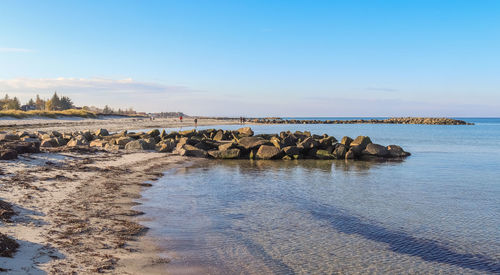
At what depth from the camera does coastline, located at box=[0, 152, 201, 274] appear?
559 cm

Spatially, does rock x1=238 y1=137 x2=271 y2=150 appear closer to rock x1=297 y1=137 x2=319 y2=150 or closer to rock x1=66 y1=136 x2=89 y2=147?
rock x1=297 y1=137 x2=319 y2=150

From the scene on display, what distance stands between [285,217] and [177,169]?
A: 9768mm

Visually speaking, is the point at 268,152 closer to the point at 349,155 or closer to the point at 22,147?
the point at 349,155

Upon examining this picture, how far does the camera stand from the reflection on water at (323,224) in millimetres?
6502

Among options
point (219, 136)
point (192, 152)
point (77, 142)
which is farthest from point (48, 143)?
point (219, 136)

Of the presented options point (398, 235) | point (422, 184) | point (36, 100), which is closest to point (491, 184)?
point (422, 184)

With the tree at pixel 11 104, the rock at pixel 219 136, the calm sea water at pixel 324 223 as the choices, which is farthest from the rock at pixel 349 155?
the tree at pixel 11 104

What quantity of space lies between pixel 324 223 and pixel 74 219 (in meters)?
6.07

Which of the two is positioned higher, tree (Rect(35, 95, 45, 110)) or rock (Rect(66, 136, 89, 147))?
tree (Rect(35, 95, 45, 110))

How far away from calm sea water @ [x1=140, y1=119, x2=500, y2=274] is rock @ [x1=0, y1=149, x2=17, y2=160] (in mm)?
6155

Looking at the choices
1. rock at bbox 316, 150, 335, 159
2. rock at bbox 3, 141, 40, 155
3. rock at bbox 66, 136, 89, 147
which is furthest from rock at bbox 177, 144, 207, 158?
rock at bbox 3, 141, 40, 155

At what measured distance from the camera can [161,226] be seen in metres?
8.22

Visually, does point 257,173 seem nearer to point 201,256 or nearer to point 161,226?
point 161,226

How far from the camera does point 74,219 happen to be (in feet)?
26.0
